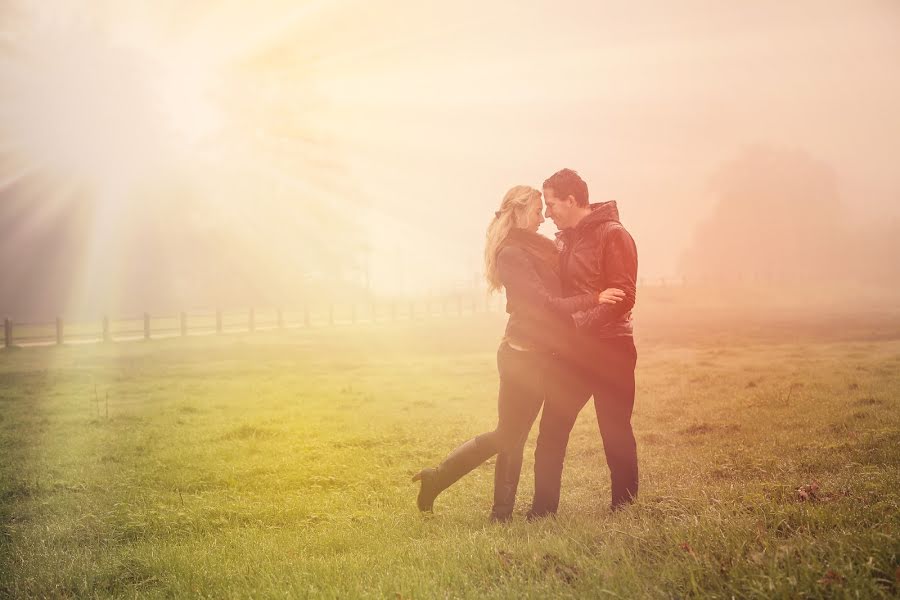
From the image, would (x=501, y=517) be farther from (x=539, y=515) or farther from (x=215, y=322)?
(x=215, y=322)

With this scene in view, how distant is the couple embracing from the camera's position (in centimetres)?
510

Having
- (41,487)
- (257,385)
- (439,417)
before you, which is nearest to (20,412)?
(257,385)

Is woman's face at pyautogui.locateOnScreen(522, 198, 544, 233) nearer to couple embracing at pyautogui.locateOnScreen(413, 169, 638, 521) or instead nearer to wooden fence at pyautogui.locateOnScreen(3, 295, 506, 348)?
couple embracing at pyautogui.locateOnScreen(413, 169, 638, 521)

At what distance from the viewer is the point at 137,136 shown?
2803 inches

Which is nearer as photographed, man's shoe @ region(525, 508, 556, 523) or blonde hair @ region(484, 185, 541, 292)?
blonde hair @ region(484, 185, 541, 292)

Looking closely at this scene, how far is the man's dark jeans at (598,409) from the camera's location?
531 cm

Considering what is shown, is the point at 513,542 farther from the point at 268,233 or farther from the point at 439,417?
the point at 268,233

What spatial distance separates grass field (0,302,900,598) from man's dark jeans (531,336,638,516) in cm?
29

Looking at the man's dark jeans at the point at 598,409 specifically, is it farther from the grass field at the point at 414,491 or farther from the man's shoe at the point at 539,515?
the grass field at the point at 414,491

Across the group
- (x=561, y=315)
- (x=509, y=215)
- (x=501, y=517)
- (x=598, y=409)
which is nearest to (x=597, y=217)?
(x=509, y=215)

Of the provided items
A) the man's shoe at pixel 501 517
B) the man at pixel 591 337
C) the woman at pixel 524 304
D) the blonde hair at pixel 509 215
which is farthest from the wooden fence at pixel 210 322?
the blonde hair at pixel 509 215

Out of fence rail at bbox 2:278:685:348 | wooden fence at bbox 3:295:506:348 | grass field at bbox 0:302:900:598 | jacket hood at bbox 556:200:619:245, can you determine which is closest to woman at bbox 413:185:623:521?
jacket hood at bbox 556:200:619:245

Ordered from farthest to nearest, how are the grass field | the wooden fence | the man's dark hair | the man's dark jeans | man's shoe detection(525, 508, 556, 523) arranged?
the wooden fence
man's shoe detection(525, 508, 556, 523)
the man's dark jeans
the man's dark hair
the grass field

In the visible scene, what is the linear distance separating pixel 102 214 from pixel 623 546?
221ft
